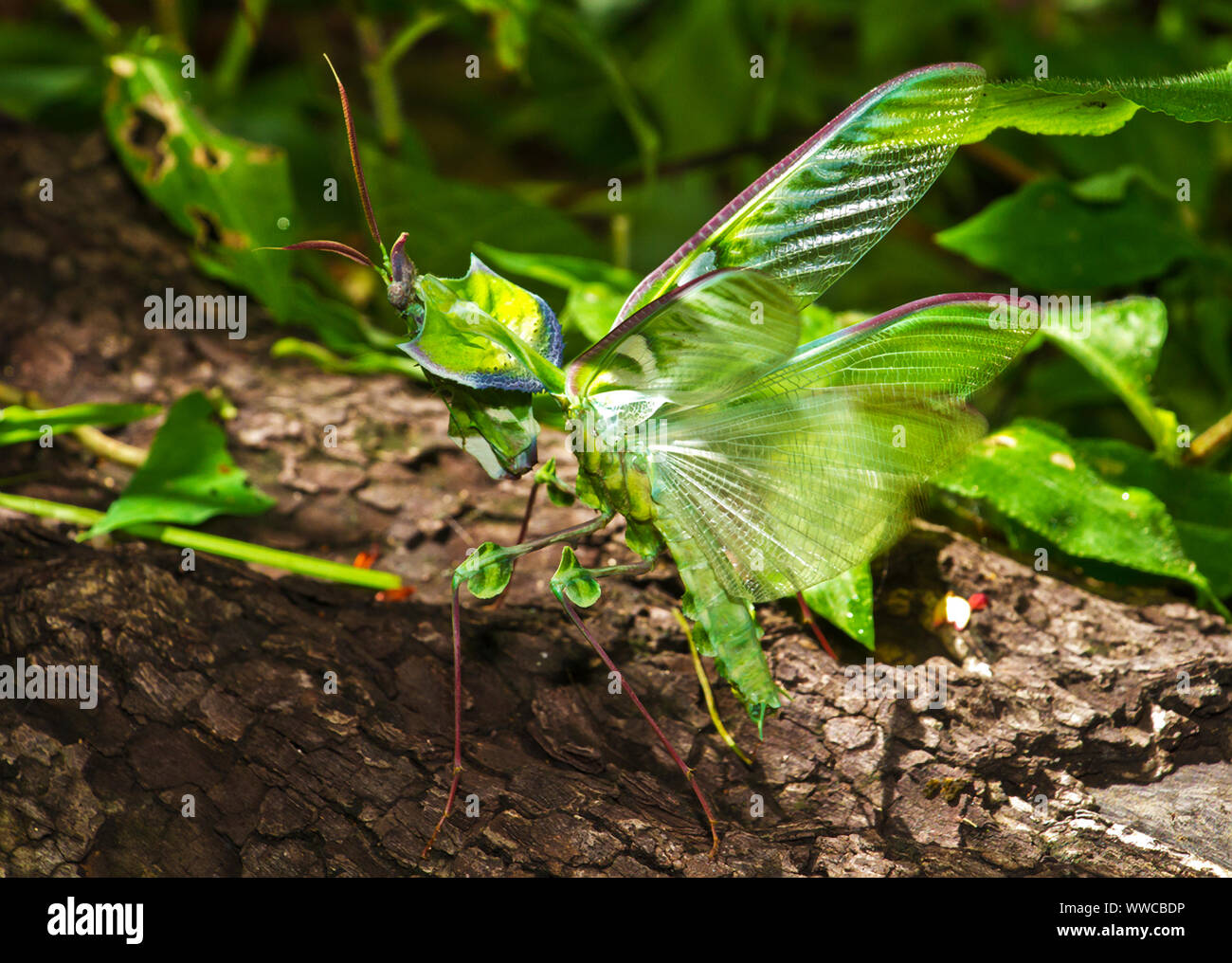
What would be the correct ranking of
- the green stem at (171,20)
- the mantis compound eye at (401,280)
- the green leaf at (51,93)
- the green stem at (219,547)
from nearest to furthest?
the mantis compound eye at (401,280), the green stem at (219,547), the green leaf at (51,93), the green stem at (171,20)

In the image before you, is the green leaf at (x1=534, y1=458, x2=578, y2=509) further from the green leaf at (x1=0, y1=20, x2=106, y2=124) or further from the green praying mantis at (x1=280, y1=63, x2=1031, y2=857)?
the green leaf at (x1=0, y1=20, x2=106, y2=124)

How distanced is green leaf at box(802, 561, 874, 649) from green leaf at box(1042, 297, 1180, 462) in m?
0.66

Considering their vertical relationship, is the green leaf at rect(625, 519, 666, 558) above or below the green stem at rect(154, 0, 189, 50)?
below

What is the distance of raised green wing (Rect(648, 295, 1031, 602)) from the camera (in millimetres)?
1215

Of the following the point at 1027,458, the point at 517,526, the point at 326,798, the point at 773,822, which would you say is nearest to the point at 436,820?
the point at 326,798

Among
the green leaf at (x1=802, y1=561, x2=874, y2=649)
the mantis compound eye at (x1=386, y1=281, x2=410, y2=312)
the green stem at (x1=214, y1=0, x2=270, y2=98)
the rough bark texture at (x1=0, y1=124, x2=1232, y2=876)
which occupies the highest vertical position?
the green stem at (x1=214, y1=0, x2=270, y2=98)

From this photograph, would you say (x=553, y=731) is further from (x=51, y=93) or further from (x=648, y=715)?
(x=51, y=93)

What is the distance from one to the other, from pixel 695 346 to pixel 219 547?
91cm

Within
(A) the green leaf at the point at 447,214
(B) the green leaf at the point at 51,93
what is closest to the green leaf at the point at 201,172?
(A) the green leaf at the point at 447,214

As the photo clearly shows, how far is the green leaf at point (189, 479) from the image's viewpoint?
1608mm

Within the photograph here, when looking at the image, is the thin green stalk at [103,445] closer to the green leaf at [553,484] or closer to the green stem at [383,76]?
the green leaf at [553,484]

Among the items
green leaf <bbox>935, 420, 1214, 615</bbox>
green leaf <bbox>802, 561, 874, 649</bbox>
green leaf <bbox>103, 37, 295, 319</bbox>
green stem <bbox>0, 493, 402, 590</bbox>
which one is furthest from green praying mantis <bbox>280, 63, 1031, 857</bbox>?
green leaf <bbox>103, 37, 295, 319</bbox>

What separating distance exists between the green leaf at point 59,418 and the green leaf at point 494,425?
80 cm

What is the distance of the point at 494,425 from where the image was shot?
1.27 metres
